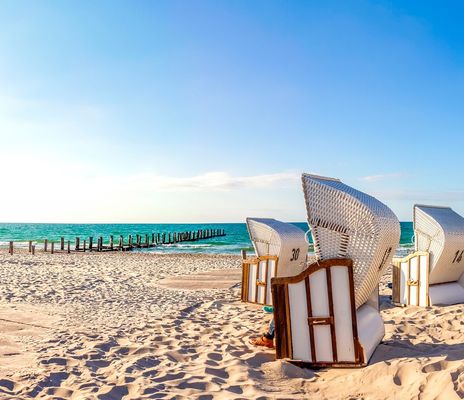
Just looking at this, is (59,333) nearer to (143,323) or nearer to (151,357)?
(143,323)

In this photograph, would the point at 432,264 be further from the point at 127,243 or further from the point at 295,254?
the point at 127,243

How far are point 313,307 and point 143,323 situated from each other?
353 cm

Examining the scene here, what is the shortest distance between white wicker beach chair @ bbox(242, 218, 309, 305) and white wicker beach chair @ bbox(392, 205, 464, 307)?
2114 millimetres

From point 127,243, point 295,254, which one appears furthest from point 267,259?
point 127,243

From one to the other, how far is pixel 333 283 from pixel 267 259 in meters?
4.54

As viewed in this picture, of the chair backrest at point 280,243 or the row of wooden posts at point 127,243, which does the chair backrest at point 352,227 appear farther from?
the row of wooden posts at point 127,243

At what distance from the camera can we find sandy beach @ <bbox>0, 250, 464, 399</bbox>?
4164 millimetres

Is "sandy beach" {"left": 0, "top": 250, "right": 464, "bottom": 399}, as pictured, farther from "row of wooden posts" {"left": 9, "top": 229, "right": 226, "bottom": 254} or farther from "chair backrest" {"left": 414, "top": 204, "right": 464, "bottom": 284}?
"row of wooden posts" {"left": 9, "top": 229, "right": 226, "bottom": 254}

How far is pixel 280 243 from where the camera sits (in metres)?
9.23

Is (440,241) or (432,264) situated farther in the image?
(432,264)

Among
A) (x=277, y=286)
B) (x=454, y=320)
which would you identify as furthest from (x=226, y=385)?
(x=454, y=320)

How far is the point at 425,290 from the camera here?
8.43m

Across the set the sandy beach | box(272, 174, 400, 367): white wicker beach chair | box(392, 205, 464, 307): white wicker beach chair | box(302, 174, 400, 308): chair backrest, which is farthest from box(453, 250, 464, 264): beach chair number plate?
Answer: box(272, 174, 400, 367): white wicker beach chair

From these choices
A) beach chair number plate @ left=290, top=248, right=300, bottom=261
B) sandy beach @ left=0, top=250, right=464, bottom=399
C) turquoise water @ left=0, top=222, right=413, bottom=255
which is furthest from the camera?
turquoise water @ left=0, top=222, right=413, bottom=255
